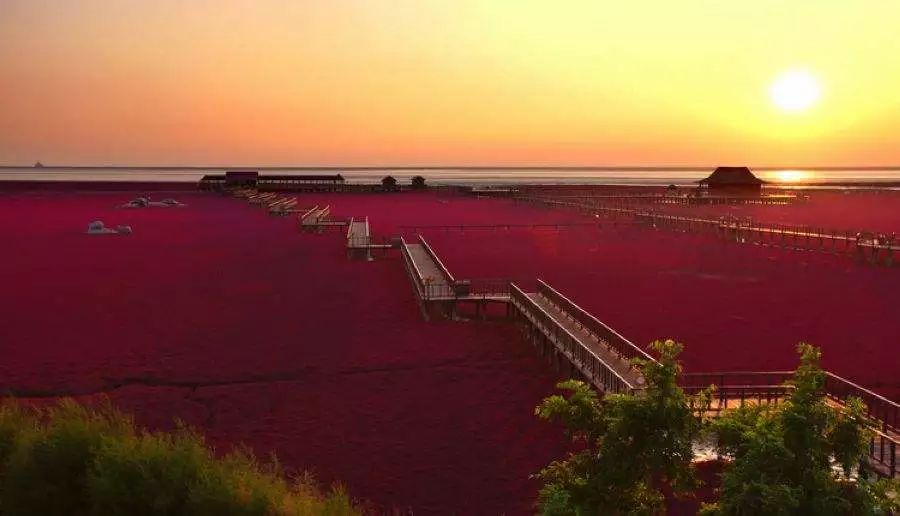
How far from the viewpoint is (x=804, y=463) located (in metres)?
6.03

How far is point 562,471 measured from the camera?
7.34 metres

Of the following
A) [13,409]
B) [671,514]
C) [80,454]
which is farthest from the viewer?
[13,409]

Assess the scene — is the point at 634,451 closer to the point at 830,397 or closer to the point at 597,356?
the point at 830,397

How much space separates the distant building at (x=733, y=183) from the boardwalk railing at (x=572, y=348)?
79101 mm

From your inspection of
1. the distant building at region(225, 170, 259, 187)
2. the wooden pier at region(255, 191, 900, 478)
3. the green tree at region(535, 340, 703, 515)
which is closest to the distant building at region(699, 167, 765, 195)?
the wooden pier at region(255, 191, 900, 478)

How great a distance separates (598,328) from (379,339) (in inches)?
270

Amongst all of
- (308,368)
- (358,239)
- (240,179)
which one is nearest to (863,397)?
(308,368)

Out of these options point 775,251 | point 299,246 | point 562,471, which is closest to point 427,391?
point 562,471

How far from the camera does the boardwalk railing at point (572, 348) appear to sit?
14.0 meters

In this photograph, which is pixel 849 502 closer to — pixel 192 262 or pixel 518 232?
pixel 192 262

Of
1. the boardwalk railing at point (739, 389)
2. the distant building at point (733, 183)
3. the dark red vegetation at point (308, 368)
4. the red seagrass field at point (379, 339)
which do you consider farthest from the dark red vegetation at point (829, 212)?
the boardwalk railing at point (739, 389)

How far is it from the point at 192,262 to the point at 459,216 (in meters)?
36.4

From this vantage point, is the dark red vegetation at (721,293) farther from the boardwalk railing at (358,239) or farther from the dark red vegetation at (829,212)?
the dark red vegetation at (829,212)

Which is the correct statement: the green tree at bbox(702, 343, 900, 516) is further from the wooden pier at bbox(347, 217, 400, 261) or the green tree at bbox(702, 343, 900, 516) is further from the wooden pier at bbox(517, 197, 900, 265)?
the wooden pier at bbox(517, 197, 900, 265)
